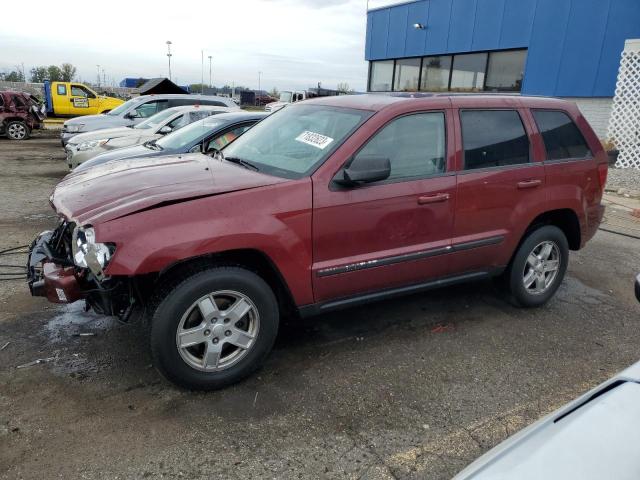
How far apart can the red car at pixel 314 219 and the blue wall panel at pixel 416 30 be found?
15479mm

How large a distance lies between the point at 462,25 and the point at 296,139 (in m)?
15.4

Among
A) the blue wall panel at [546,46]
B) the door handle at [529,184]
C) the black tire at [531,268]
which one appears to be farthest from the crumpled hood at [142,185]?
the blue wall panel at [546,46]

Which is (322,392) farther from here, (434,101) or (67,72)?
(67,72)

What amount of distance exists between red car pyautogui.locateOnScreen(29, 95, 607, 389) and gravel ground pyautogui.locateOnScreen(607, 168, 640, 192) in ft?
24.7

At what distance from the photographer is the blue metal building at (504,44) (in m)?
12.9

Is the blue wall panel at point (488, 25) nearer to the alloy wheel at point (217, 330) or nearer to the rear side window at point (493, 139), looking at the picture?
the rear side window at point (493, 139)

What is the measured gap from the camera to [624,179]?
11172 millimetres

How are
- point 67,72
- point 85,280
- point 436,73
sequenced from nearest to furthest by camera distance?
1. point 85,280
2. point 436,73
3. point 67,72

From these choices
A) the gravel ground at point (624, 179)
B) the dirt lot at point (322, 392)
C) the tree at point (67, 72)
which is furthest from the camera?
the tree at point (67, 72)

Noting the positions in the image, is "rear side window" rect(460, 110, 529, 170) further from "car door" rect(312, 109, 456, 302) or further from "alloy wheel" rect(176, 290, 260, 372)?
"alloy wheel" rect(176, 290, 260, 372)

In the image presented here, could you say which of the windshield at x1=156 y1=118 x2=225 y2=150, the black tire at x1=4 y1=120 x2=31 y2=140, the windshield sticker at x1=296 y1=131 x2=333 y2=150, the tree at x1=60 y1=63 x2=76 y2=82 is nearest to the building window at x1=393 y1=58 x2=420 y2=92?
the windshield at x1=156 y1=118 x2=225 y2=150

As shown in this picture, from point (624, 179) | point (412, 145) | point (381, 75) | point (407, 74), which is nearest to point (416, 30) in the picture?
point (407, 74)

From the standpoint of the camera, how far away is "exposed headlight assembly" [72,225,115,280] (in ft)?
8.89

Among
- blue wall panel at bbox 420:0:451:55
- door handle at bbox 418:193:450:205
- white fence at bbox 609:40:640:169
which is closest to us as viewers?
door handle at bbox 418:193:450:205
